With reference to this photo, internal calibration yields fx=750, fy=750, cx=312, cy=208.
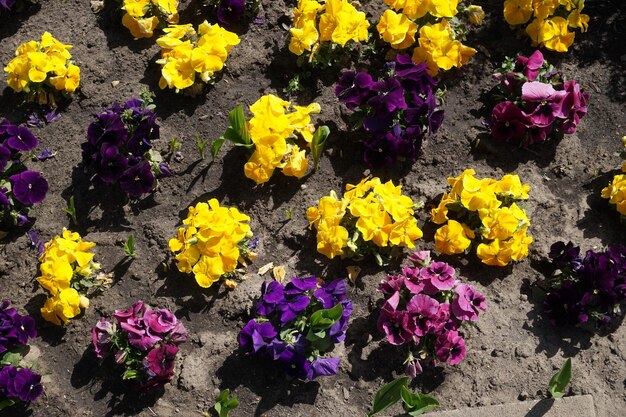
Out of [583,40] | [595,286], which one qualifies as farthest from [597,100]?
[595,286]

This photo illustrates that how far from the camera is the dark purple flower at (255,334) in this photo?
3.74 metres

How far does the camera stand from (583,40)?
5.04 meters

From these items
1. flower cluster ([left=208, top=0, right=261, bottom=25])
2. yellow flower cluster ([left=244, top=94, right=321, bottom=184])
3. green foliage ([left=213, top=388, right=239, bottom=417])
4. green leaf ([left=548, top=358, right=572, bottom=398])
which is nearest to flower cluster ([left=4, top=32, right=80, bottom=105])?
flower cluster ([left=208, top=0, right=261, bottom=25])

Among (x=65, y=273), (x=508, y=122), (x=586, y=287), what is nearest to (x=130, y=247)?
(x=65, y=273)

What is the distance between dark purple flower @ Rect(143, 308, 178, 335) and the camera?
3.85 m

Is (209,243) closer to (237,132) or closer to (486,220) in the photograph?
(237,132)

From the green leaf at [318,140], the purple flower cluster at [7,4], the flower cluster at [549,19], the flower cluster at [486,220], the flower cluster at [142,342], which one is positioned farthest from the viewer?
the purple flower cluster at [7,4]

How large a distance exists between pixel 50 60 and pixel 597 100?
346 centimetres

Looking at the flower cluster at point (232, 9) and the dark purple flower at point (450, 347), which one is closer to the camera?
the dark purple flower at point (450, 347)

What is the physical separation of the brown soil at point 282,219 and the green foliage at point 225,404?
0.15 m

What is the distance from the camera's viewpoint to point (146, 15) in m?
4.90

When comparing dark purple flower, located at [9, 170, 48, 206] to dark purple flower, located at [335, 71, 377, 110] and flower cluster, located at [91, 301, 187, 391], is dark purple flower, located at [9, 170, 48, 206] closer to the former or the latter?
flower cluster, located at [91, 301, 187, 391]

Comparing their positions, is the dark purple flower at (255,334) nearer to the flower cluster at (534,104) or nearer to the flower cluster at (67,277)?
the flower cluster at (67,277)

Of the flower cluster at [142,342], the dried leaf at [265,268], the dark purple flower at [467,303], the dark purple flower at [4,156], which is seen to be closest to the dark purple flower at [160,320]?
the flower cluster at [142,342]
